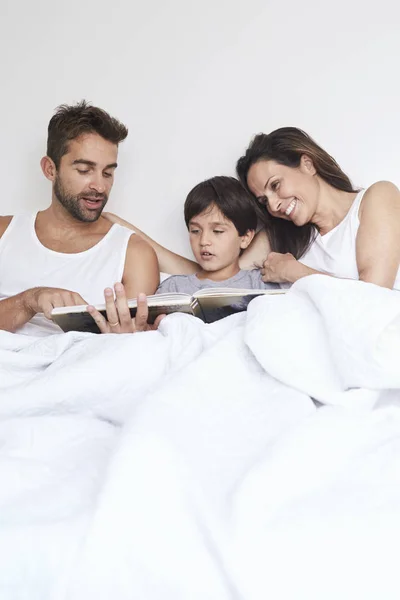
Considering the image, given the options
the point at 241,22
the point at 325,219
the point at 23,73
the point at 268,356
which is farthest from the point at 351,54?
the point at 268,356

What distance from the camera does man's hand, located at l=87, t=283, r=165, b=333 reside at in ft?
4.42

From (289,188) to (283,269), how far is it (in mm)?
292

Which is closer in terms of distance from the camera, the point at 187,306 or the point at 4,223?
the point at 187,306

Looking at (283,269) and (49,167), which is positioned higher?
(49,167)

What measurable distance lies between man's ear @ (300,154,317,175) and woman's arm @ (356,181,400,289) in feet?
0.80

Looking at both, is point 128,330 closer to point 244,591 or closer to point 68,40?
point 244,591

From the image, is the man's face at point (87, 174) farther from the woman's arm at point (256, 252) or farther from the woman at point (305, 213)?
the woman's arm at point (256, 252)

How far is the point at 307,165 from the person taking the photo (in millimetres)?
1972

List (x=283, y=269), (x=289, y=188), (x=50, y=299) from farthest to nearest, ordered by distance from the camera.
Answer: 1. (x=289, y=188)
2. (x=283, y=269)
3. (x=50, y=299)

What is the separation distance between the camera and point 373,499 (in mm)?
606

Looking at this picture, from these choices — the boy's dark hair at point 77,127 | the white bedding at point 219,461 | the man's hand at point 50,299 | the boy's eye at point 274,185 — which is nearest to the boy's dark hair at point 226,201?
the boy's eye at point 274,185

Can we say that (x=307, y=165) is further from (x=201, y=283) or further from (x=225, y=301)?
(x=225, y=301)

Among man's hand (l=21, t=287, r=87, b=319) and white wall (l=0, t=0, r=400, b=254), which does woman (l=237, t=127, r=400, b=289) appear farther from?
man's hand (l=21, t=287, r=87, b=319)

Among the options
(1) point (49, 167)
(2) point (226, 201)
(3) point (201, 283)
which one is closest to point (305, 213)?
(2) point (226, 201)
